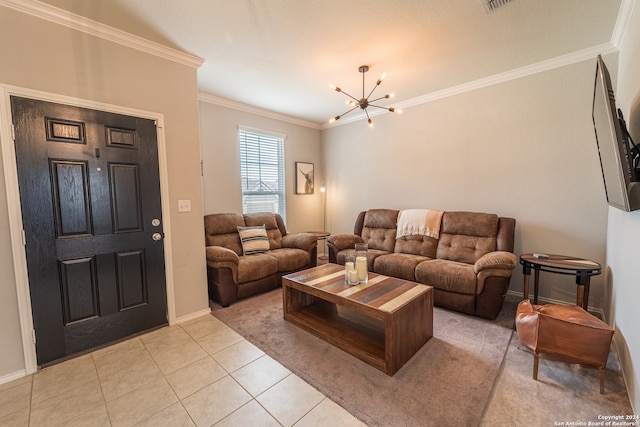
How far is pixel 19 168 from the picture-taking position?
6.00 feet

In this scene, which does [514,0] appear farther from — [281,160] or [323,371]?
[281,160]

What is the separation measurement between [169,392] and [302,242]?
7.98 feet

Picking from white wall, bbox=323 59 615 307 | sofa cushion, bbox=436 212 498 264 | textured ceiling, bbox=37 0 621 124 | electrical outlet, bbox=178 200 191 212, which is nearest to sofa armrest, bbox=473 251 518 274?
sofa cushion, bbox=436 212 498 264

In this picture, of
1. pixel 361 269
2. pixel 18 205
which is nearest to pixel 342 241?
pixel 361 269

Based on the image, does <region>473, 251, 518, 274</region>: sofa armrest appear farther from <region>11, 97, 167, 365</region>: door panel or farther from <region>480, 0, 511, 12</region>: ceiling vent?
<region>11, 97, 167, 365</region>: door panel

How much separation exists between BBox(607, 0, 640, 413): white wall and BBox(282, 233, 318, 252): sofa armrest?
3036 millimetres

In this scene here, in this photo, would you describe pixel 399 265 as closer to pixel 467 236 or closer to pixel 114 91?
pixel 467 236

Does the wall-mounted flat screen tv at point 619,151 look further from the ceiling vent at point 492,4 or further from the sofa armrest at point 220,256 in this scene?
the sofa armrest at point 220,256

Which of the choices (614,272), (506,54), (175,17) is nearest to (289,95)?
(175,17)

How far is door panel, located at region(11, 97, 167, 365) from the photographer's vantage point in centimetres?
190

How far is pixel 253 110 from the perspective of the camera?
4.18 meters

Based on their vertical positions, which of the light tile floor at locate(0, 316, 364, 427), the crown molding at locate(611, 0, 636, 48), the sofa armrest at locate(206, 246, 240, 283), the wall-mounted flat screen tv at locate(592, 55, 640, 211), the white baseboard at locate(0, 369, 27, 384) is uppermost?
the crown molding at locate(611, 0, 636, 48)

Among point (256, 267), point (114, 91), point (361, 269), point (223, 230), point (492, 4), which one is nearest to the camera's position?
point (492, 4)

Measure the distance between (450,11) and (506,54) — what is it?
1.08 metres
